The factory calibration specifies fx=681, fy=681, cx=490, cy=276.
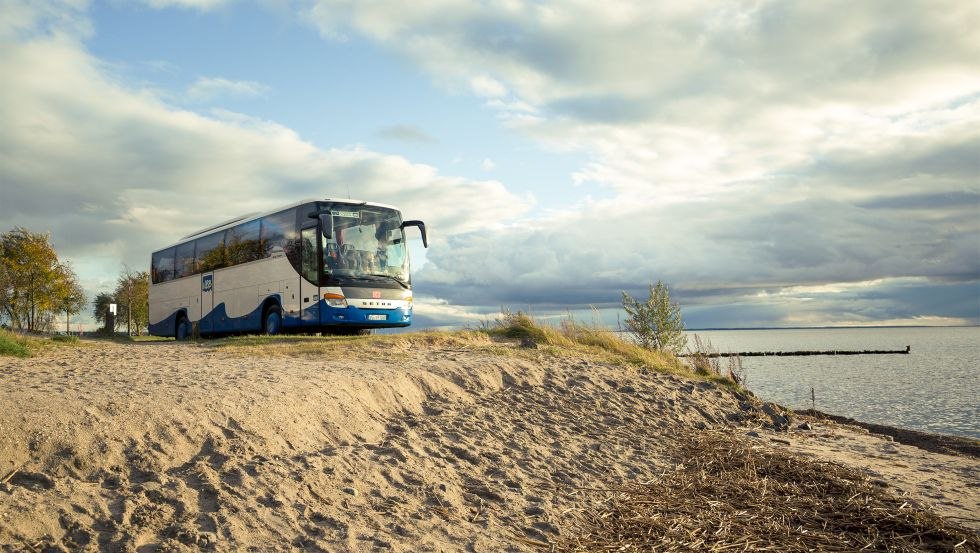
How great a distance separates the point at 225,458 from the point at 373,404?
225 centimetres

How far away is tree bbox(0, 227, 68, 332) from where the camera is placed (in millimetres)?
45312

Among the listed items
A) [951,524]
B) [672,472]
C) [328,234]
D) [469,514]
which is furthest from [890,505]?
[328,234]

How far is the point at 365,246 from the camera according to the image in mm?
18938

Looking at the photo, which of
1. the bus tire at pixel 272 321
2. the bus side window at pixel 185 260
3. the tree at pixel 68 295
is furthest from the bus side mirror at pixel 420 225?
the tree at pixel 68 295

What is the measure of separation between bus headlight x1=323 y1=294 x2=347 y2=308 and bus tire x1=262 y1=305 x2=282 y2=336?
7.29ft

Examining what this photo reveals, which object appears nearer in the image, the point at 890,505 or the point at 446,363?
the point at 890,505

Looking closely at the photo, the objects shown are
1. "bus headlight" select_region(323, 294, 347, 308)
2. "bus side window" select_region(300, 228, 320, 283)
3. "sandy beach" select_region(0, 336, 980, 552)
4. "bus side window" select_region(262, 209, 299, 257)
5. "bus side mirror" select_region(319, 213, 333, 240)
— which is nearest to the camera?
"sandy beach" select_region(0, 336, 980, 552)

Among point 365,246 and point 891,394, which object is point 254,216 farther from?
point 891,394

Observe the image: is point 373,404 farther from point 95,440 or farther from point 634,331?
point 634,331

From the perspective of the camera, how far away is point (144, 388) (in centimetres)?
621

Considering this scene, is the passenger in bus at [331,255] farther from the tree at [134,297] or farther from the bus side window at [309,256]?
the tree at [134,297]

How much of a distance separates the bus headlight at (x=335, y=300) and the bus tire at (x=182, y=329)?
30.7 feet

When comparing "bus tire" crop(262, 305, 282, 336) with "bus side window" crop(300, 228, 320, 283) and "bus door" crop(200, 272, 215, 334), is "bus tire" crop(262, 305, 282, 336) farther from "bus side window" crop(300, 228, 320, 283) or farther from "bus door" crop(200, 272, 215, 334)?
"bus door" crop(200, 272, 215, 334)

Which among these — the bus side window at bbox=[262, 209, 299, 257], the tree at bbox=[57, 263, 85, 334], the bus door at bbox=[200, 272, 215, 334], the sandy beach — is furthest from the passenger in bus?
the tree at bbox=[57, 263, 85, 334]
